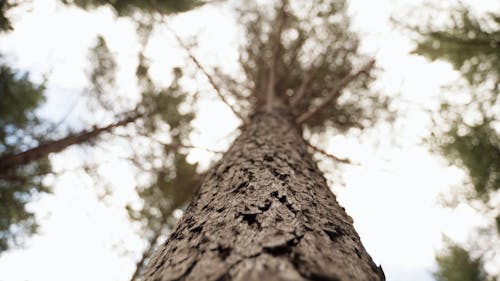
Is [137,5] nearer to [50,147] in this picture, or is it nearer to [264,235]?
[50,147]

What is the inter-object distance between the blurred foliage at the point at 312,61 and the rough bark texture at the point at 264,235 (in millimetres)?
3432

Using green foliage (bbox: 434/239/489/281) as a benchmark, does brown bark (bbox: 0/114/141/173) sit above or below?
below

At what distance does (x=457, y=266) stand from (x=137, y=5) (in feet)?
29.9

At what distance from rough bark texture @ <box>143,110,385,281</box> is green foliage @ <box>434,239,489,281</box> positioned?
25.2 ft

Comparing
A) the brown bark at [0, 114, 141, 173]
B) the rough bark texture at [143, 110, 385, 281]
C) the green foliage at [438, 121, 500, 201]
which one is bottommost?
the rough bark texture at [143, 110, 385, 281]

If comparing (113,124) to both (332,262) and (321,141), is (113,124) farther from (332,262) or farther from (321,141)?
(332,262)

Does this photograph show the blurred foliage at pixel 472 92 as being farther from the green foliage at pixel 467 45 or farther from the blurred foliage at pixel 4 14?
the blurred foliage at pixel 4 14

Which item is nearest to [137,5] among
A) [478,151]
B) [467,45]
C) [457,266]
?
[467,45]

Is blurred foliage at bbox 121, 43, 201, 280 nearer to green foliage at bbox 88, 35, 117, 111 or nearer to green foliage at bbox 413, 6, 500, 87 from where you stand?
green foliage at bbox 88, 35, 117, 111

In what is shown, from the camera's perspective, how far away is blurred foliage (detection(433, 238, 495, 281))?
710cm

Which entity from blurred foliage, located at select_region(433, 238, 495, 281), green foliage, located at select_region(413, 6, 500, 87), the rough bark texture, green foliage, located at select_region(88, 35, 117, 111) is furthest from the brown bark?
blurred foliage, located at select_region(433, 238, 495, 281)

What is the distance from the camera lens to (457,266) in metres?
7.43

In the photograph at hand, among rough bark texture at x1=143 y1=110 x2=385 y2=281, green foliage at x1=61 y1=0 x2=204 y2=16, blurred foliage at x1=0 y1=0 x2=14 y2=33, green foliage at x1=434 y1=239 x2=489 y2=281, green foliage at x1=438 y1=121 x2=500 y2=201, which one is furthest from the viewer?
green foliage at x1=434 y1=239 x2=489 y2=281

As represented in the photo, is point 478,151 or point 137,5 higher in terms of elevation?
point 137,5
